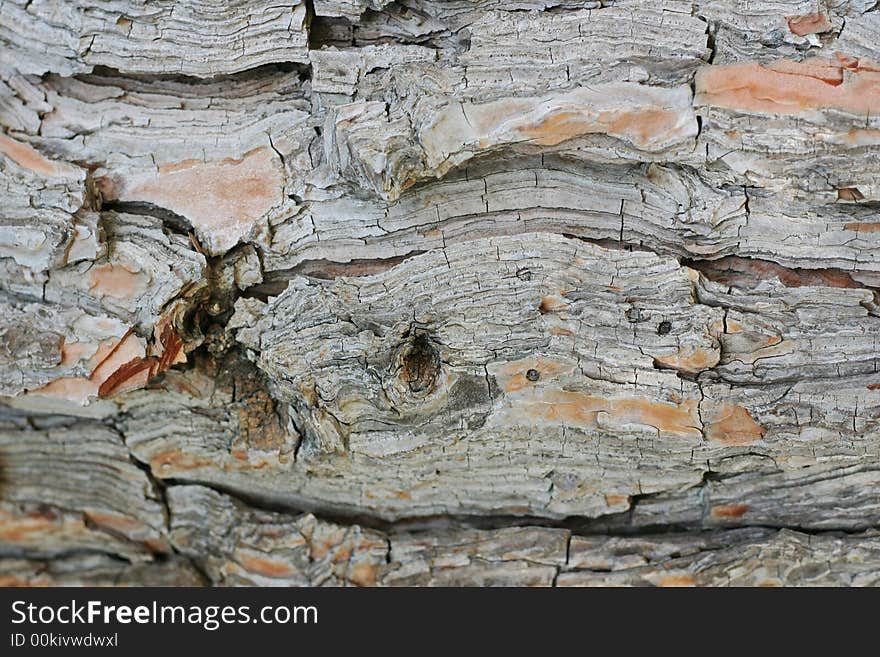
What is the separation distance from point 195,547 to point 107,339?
0.80 m

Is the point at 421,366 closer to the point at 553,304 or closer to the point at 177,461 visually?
the point at 553,304

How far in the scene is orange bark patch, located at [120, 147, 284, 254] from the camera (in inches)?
88.6

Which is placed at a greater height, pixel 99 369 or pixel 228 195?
pixel 228 195

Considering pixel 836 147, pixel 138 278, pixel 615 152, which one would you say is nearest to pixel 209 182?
pixel 138 278

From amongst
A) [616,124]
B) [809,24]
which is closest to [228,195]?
[616,124]

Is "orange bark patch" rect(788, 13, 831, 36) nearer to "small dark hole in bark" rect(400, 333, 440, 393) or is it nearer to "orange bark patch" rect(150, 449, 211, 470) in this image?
"small dark hole in bark" rect(400, 333, 440, 393)

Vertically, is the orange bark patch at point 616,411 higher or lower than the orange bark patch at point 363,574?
higher

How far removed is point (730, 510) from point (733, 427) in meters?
0.33

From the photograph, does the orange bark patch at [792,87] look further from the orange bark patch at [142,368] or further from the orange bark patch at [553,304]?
the orange bark patch at [142,368]

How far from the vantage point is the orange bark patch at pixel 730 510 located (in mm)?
2434

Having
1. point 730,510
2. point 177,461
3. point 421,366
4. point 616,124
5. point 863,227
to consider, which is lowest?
point 730,510

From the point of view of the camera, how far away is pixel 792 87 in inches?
80.8

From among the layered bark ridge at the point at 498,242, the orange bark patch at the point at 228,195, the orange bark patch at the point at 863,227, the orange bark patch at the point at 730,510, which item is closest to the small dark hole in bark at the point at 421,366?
the layered bark ridge at the point at 498,242
